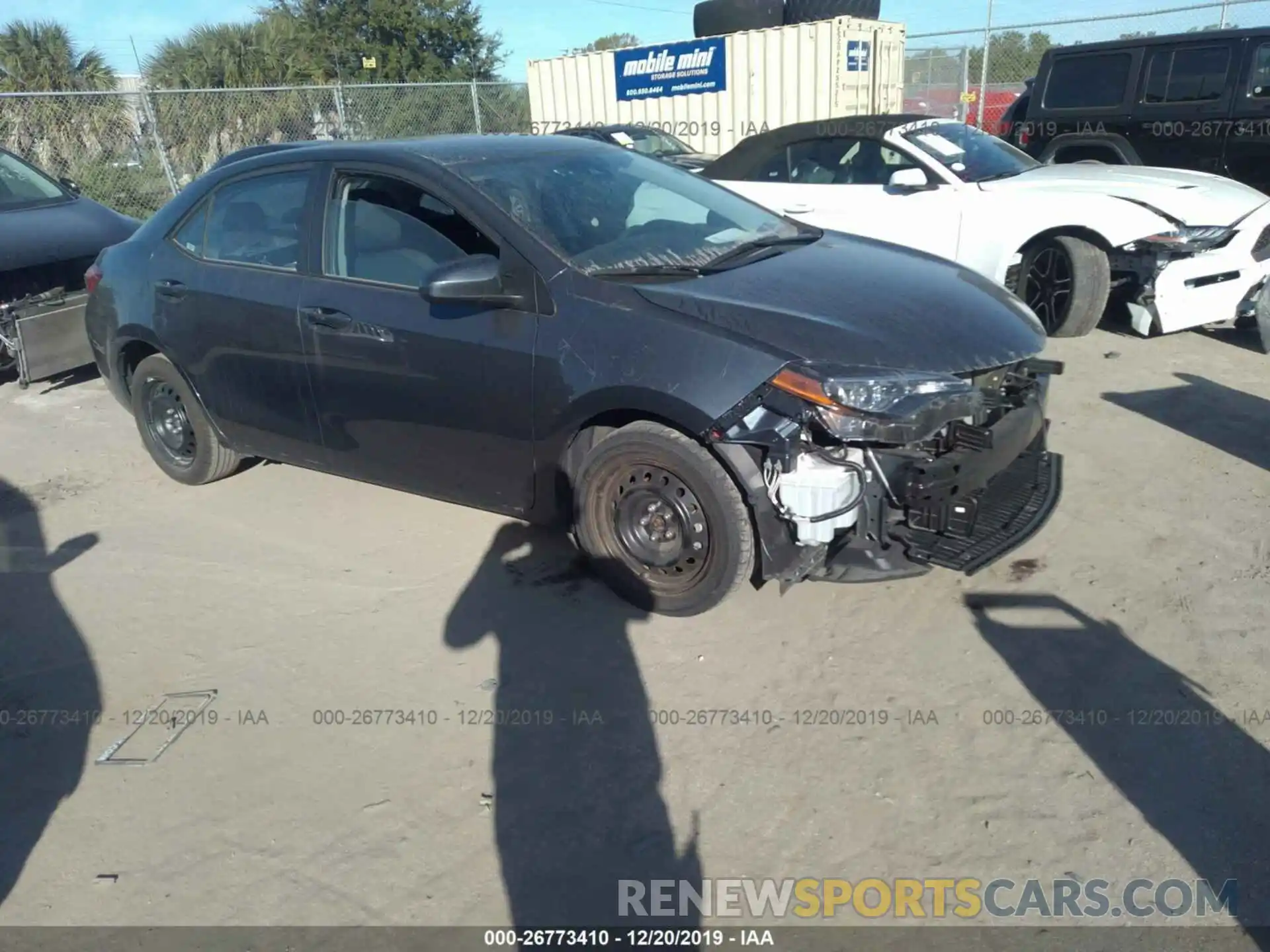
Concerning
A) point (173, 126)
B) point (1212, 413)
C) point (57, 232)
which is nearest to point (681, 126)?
point (173, 126)

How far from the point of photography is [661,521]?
12.2ft

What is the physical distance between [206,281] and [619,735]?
309 cm

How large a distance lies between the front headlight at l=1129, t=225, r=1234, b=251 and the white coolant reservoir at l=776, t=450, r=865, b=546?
179 inches

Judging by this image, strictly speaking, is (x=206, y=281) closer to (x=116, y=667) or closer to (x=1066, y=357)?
(x=116, y=667)

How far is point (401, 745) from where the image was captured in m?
3.32

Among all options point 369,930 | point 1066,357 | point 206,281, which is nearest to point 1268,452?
point 1066,357

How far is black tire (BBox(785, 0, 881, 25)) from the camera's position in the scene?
50.6 ft

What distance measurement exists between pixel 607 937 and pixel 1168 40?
10.9 meters

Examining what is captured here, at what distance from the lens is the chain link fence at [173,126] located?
1625cm

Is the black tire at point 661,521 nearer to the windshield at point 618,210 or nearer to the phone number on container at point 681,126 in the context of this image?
the windshield at point 618,210

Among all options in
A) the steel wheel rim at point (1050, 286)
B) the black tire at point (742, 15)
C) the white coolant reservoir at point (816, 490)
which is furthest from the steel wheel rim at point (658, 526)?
the black tire at point (742, 15)

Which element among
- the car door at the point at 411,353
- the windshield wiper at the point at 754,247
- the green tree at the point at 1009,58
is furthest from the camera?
the green tree at the point at 1009,58

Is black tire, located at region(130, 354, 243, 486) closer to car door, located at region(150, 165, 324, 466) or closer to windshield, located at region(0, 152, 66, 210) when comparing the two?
car door, located at region(150, 165, 324, 466)

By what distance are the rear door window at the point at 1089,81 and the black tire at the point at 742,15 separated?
6163 millimetres
